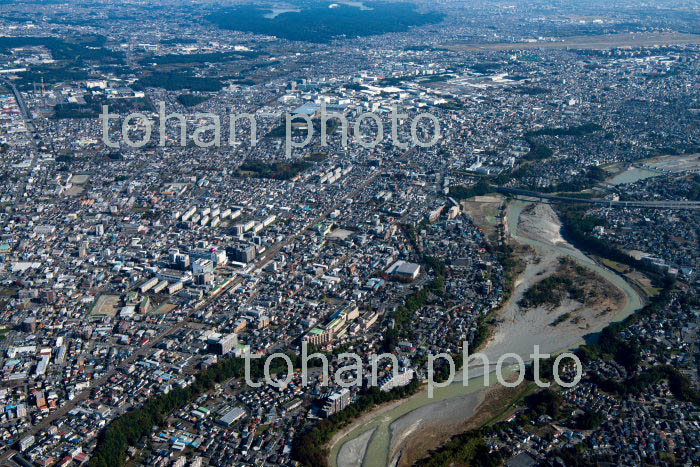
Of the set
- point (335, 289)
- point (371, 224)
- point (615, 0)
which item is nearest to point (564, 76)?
point (371, 224)

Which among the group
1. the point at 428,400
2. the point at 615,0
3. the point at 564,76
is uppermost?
the point at 615,0

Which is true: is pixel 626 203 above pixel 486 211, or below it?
above

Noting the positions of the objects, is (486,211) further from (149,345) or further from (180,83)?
(180,83)

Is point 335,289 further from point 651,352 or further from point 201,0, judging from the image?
point 201,0

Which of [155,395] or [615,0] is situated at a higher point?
[615,0]

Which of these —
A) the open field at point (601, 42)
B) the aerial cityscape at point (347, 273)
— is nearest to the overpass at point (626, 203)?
the aerial cityscape at point (347, 273)

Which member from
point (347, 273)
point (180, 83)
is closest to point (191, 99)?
point (180, 83)
